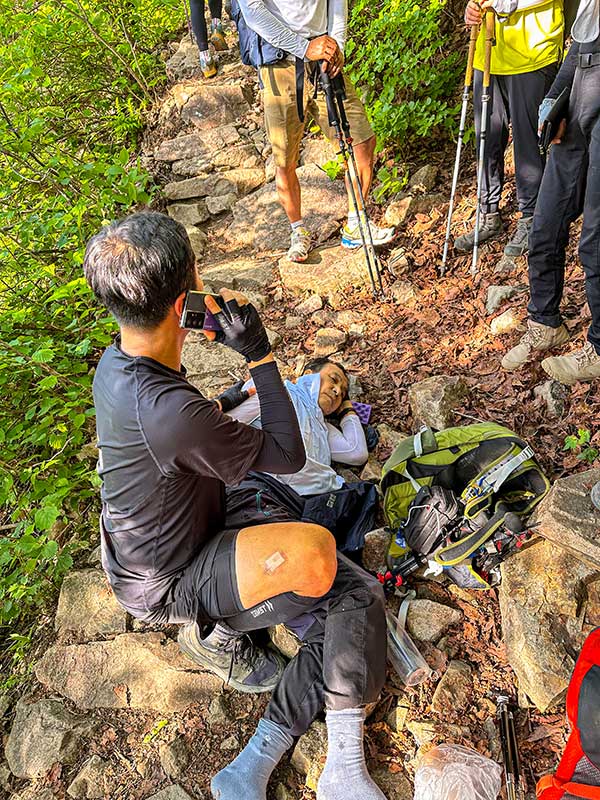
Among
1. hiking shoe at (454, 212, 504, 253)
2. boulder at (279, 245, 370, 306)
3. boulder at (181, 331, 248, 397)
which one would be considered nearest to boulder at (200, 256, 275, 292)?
boulder at (279, 245, 370, 306)

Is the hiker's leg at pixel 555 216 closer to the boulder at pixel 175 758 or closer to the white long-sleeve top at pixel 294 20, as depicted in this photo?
the white long-sleeve top at pixel 294 20

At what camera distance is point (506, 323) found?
443cm

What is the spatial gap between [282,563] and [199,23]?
27.4 ft

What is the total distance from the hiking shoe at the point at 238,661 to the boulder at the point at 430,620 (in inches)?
29.3

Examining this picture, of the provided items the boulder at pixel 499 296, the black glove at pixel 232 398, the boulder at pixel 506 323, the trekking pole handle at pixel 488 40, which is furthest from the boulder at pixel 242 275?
the trekking pole handle at pixel 488 40

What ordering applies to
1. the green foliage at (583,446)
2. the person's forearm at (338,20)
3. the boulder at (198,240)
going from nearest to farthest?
1. the green foliage at (583,446)
2. the person's forearm at (338,20)
3. the boulder at (198,240)

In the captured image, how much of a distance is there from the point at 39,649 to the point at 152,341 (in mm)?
2620

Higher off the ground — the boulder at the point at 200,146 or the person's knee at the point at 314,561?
the boulder at the point at 200,146

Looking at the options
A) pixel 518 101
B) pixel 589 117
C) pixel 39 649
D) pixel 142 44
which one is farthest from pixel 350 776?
pixel 142 44

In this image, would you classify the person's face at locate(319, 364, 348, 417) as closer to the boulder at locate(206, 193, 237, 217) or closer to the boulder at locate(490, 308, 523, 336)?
the boulder at locate(490, 308, 523, 336)

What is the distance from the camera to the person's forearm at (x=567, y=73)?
3.21 metres

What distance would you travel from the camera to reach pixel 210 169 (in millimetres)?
7879

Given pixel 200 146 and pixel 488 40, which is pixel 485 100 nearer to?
pixel 488 40

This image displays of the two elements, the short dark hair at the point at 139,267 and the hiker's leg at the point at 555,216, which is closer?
the short dark hair at the point at 139,267
